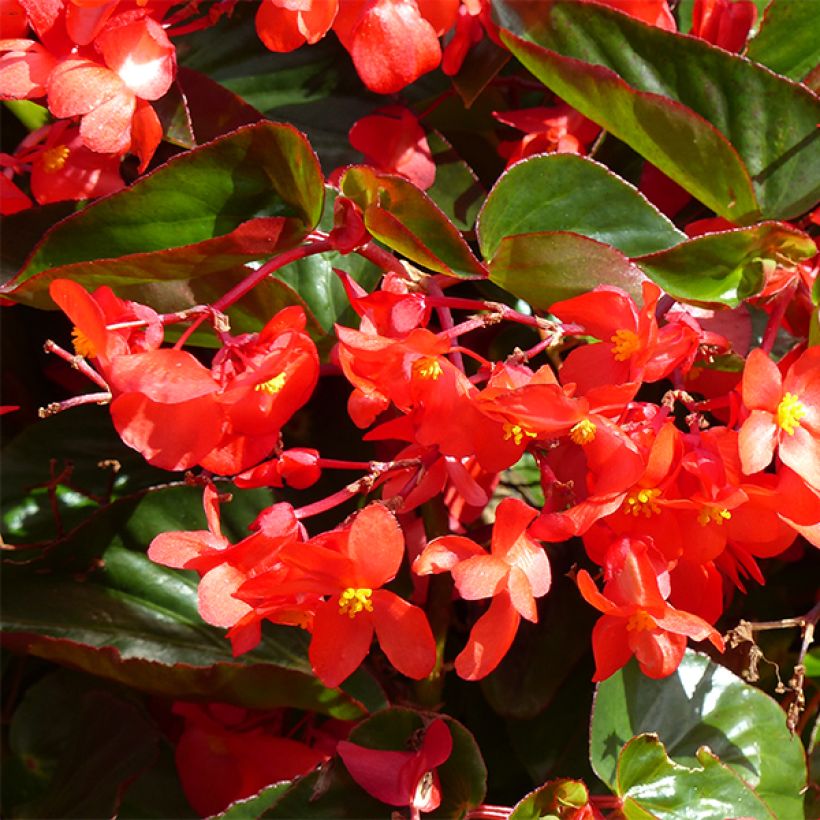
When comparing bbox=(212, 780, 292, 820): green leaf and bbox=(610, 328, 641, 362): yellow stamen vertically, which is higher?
bbox=(610, 328, 641, 362): yellow stamen

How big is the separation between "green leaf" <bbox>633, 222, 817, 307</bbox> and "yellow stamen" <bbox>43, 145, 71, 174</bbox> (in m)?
0.35

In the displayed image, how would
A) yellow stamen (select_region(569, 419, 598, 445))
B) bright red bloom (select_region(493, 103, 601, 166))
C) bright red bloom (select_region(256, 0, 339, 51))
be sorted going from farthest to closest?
bright red bloom (select_region(493, 103, 601, 166))
bright red bloom (select_region(256, 0, 339, 51))
yellow stamen (select_region(569, 419, 598, 445))

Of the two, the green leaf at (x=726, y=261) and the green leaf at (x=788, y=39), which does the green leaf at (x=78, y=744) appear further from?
the green leaf at (x=788, y=39)

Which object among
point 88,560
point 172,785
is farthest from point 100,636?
point 172,785

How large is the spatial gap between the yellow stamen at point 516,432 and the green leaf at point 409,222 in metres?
0.09

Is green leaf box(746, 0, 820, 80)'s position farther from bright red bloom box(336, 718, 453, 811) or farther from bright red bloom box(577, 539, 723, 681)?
bright red bloom box(336, 718, 453, 811)

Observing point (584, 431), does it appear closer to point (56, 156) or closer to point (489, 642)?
point (489, 642)

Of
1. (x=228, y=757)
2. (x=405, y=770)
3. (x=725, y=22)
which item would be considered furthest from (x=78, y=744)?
Result: (x=725, y=22)

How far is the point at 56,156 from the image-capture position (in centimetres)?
67

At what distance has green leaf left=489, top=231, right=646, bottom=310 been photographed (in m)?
0.56

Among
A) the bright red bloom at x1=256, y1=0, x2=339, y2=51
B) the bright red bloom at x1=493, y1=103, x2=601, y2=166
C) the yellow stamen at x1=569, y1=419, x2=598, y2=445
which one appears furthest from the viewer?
the bright red bloom at x1=493, y1=103, x2=601, y2=166

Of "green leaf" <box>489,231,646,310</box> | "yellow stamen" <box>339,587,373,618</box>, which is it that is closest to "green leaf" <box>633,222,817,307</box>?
"green leaf" <box>489,231,646,310</box>

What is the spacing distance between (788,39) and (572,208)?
194 mm

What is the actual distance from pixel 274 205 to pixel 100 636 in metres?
0.31
